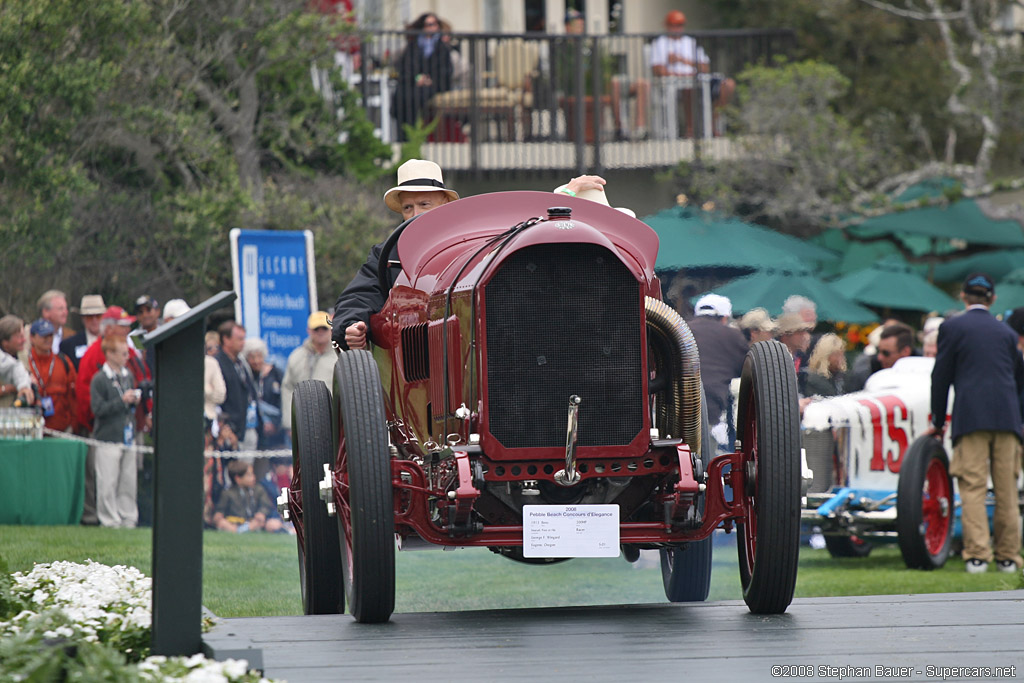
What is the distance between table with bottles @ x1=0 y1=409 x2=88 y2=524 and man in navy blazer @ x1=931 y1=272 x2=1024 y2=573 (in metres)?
6.35

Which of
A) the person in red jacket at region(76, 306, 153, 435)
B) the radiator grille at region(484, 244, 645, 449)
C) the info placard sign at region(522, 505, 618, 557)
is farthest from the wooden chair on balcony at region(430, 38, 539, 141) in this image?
the info placard sign at region(522, 505, 618, 557)

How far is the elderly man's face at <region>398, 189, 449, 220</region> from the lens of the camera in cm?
750

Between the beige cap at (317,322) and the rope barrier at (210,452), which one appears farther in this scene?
the beige cap at (317,322)

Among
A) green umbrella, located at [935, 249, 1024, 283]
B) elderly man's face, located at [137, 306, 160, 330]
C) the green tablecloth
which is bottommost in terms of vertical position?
the green tablecloth

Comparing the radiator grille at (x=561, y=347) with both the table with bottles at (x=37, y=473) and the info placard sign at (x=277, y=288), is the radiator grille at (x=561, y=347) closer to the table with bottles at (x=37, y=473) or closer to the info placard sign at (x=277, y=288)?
the table with bottles at (x=37, y=473)

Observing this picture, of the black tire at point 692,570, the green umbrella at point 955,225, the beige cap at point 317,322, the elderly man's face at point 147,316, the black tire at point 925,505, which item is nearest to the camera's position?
the black tire at point 692,570

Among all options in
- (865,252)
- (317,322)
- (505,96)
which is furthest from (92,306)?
(865,252)

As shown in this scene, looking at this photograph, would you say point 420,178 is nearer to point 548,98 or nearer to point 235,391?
point 235,391

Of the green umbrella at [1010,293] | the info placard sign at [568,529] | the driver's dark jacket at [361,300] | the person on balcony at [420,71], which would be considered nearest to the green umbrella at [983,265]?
the green umbrella at [1010,293]

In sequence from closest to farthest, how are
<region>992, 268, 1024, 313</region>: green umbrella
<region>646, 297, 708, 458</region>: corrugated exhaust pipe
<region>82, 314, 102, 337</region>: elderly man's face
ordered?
<region>646, 297, 708, 458</region>: corrugated exhaust pipe < <region>82, 314, 102, 337</region>: elderly man's face < <region>992, 268, 1024, 313</region>: green umbrella

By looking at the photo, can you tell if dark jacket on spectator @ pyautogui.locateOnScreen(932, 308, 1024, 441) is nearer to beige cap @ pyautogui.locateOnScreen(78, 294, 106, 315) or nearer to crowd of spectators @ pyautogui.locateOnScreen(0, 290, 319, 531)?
crowd of spectators @ pyautogui.locateOnScreen(0, 290, 319, 531)

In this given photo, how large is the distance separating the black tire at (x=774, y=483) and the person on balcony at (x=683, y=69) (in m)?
16.7

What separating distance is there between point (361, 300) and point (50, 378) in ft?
20.1

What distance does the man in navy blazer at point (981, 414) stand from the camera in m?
10.1
